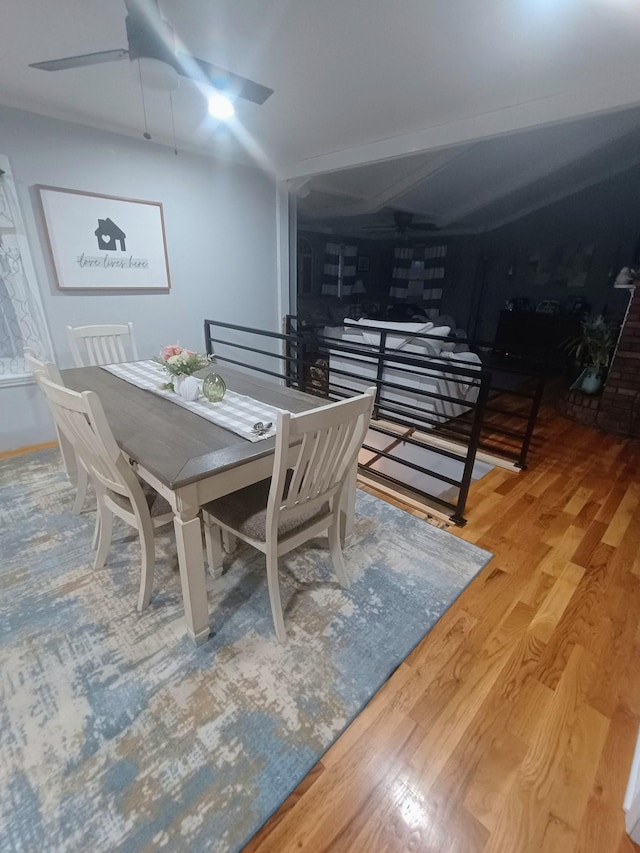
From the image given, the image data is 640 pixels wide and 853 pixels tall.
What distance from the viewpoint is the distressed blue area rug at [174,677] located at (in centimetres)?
94

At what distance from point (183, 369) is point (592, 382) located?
12.9 ft

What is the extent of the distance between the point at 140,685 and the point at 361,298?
774 centimetres

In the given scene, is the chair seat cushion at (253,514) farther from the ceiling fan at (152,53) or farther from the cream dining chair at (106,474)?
the ceiling fan at (152,53)

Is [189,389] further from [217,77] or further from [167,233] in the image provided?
[167,233]

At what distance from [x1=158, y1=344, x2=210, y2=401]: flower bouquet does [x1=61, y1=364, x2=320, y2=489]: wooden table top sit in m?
0.07

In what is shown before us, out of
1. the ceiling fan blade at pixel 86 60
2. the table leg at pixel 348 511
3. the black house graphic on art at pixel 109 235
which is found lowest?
the table leg at pixel 348 511

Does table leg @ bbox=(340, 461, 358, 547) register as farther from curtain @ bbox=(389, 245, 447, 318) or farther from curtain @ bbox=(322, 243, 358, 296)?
curtain @ bbox=(322, 243, 358, 296)

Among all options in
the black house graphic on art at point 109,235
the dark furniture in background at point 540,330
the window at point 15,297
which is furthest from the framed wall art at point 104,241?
the dark furniture in background at point 540,330

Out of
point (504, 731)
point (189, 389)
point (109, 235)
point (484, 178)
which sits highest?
point (484, 178)

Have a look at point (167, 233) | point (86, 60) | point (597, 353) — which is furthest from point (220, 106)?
point (597, 353)

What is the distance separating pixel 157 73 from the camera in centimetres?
154

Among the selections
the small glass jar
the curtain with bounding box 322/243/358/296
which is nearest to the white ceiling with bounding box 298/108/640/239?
the curtain with bounding box 322/243/358/296

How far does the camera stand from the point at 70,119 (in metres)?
2.53

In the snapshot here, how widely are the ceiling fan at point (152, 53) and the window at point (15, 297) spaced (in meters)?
1.30
